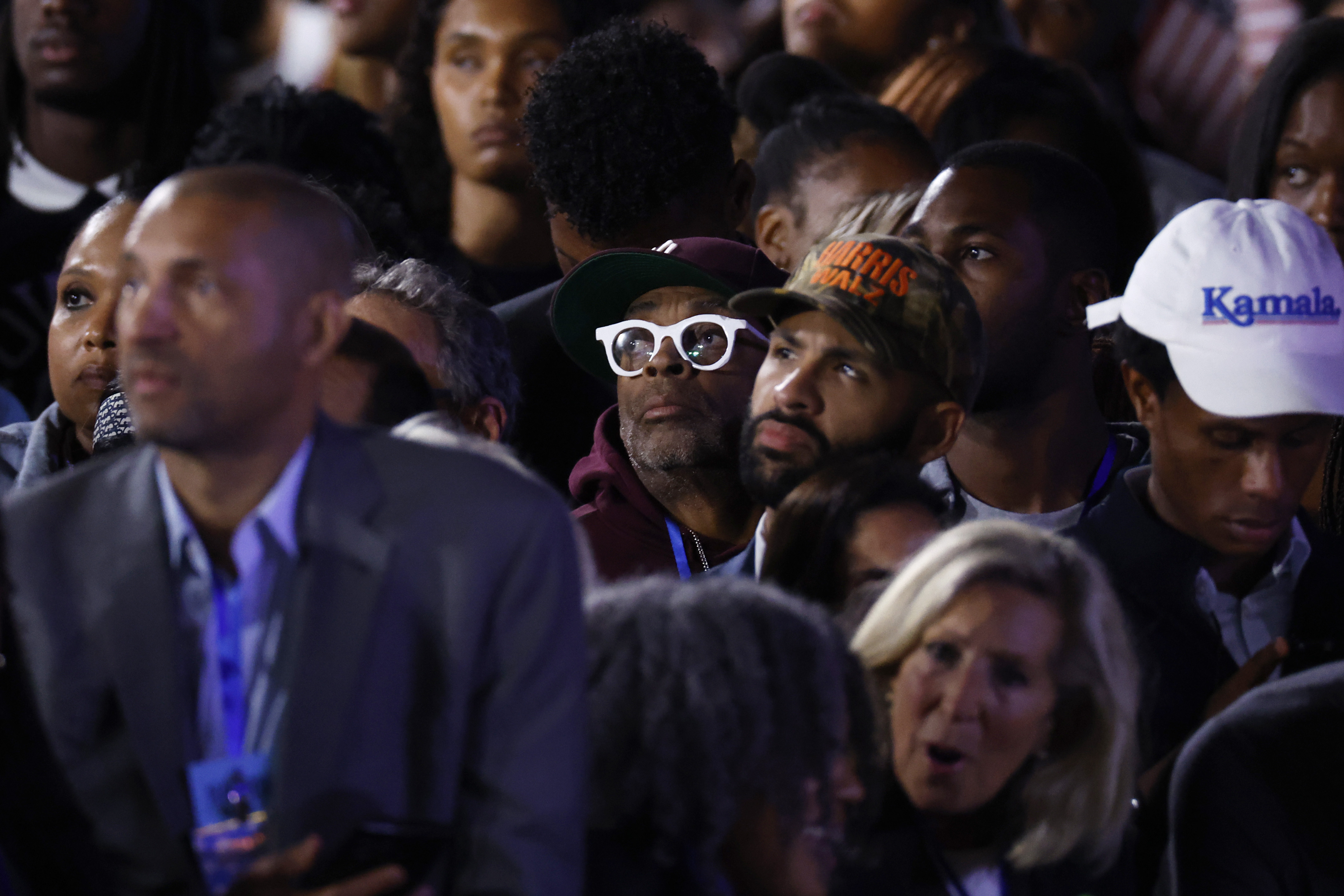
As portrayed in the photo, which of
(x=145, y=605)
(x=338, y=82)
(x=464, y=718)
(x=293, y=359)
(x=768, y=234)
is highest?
(x=293, y=359)

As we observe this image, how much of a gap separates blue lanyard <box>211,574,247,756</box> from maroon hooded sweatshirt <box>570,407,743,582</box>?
1.30 meters

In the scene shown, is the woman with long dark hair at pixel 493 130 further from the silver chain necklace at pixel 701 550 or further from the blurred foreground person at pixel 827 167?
the silver chain necklace at pixel 701 550

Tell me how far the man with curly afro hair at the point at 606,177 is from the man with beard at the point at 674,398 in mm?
472

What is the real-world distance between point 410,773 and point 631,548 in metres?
1.40

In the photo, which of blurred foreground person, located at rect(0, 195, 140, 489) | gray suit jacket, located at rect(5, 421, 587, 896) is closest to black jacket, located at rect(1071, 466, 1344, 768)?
gray suit jacket, located at rect(5, 421, 587, 896)

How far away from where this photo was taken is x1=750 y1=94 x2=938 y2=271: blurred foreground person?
3.98m

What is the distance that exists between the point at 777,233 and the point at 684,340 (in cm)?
113

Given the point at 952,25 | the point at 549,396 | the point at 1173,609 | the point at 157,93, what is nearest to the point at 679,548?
the point at 549,396

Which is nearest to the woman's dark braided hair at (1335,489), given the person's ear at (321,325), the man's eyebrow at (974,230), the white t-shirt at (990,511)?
the white t-shirt at (990,511)

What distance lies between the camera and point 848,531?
238 centimetres

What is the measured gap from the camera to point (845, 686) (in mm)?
1951

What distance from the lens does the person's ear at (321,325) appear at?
169 centimetres

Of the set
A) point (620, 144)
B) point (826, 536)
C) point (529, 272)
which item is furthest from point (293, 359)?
point (529, 272)

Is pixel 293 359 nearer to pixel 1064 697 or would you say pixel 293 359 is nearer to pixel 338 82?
pixel 1064 697
